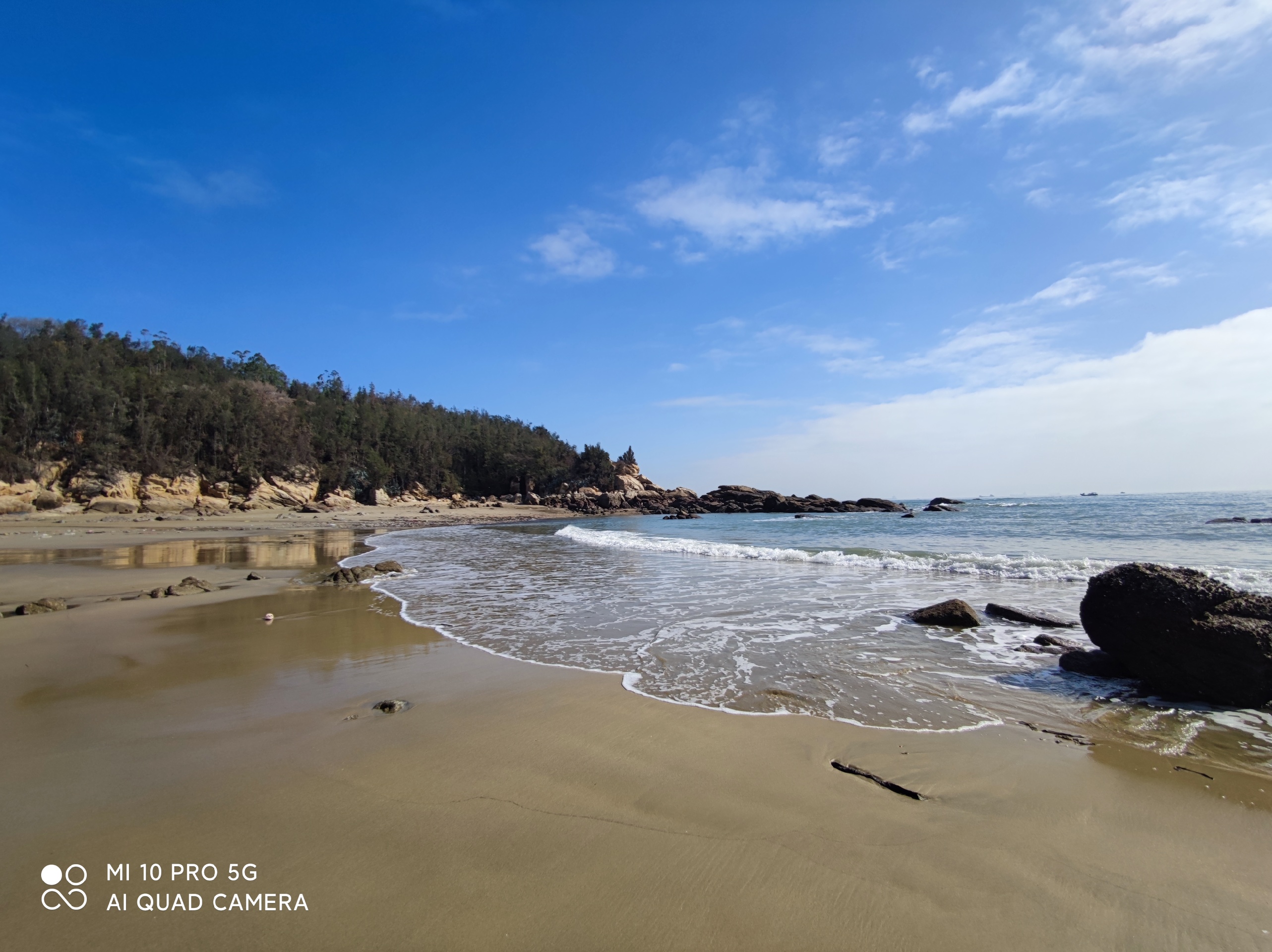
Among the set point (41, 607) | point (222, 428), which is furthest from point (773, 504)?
point (41, 607)

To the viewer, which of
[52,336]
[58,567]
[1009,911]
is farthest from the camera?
[52,336]

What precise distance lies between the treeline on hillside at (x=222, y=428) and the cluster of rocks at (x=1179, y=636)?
191 feet

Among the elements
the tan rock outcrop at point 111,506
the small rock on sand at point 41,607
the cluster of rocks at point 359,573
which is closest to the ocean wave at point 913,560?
the cluster of rocks at point 359,573

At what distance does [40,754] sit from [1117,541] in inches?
1078

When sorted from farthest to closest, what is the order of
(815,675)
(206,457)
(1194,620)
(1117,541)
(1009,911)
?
(206,457)
(1117,541)
(815,675)
(1194,620)
(1009,911)

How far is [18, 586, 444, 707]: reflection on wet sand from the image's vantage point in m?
5.61

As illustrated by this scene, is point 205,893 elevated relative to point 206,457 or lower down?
lower down

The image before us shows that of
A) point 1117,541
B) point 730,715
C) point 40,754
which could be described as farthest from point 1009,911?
point 1117,541

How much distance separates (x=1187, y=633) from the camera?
5477mm

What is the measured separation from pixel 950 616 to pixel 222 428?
6299 cm

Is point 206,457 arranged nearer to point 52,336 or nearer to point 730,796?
point 52,336

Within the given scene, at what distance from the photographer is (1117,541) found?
20.1 meters

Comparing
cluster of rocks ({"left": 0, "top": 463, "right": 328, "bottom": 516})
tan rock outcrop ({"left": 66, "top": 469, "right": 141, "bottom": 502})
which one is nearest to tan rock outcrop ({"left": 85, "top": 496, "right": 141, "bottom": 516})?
cluster of rocks ({"left": 0, "top": 463, "right": 328, "bottom": 516})

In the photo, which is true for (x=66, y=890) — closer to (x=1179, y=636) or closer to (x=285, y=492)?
(x=1179, y=636)
